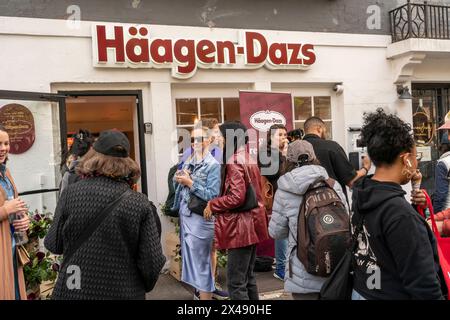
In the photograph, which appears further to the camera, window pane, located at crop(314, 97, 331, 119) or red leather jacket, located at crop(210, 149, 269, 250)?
window pane, located at crop(314, 97, 331, 119)

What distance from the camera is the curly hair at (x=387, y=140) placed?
2070 mm

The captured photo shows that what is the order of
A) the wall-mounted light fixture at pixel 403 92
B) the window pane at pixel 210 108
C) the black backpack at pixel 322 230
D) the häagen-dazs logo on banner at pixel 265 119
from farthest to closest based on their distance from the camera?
1. the wall-mounted light fixture at pixel 403 92
2. the window pane at pixel 210 108
3. the häagen-dazs logo on banner at pixel 265 119
4. the black backpack at pixel 322 230

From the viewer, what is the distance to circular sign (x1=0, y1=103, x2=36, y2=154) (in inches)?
207

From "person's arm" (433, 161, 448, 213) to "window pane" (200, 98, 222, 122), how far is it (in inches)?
138

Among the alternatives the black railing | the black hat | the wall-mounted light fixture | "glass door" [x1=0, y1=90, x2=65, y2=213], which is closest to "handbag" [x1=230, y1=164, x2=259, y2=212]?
the black hat

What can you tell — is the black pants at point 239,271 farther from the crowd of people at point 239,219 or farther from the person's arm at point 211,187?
the person's arm at point 211,187

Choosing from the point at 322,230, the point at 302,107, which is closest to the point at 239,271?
the point at 322,230

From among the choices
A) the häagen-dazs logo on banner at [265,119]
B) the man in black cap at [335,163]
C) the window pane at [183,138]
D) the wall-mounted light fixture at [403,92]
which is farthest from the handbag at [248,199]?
the wall-mounted light fixture at [403,92]

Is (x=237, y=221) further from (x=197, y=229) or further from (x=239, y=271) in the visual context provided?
(x=197, y=229)

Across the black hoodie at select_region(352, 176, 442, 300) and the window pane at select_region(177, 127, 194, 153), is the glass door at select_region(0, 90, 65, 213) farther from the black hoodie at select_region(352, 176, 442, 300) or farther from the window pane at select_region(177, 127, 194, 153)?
the black hoodie at select_region(352, 176, 442, 300)

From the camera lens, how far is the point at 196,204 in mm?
4125

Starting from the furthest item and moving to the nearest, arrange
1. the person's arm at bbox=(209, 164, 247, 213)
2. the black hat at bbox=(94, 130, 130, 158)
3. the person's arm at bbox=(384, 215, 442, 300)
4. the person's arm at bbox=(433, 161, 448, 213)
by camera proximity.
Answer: the person's arm at bbox=(433, 161, 448, 213)
the person's arm at bbox=(209, 164, 247, 213)
the black hat at bbox=(94, 130, 130, 158)
the person's arm at bbox=(384, 215, 442, 300)

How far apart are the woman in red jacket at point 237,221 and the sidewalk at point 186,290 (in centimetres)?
106

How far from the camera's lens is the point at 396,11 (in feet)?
24.3
